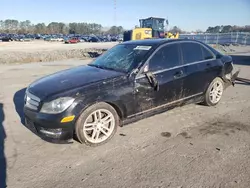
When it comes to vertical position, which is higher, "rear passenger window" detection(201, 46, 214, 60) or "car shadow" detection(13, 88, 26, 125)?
"rear passenger window" detection(201, 46, 214, 60)

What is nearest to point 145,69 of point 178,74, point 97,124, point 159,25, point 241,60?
point 178,74

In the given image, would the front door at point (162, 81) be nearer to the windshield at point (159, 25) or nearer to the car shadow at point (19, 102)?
the car shadow at point (19, 102)

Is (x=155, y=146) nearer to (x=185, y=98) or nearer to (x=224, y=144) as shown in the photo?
(x=224, y=144)

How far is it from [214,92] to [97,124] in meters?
3.13

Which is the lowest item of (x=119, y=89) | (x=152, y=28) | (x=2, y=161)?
(x=2, y=161)

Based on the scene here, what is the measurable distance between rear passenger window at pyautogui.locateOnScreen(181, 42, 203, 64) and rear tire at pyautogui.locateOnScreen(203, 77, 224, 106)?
0.71m

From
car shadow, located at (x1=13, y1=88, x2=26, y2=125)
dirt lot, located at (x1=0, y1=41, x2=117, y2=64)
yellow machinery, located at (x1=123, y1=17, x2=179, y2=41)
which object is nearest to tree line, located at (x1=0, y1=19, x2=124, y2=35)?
dirt lot, located at (x1=0, y1=41, x2=117, y2=64)

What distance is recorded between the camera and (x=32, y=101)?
3.81m

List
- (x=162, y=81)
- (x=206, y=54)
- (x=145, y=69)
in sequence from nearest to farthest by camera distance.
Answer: (x=145, y=69) → (x=162, y=81) → (x=206, y=54)

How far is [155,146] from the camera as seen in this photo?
3760 mm

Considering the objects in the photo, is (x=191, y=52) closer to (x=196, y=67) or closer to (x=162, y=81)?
(x=196, y=67)

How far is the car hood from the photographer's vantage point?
3724 mm

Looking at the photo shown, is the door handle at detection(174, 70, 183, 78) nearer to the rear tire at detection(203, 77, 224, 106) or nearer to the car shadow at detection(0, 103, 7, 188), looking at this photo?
the rear tire at detection(203, 77, 224, 106)

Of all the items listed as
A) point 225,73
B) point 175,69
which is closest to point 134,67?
point 175,69
